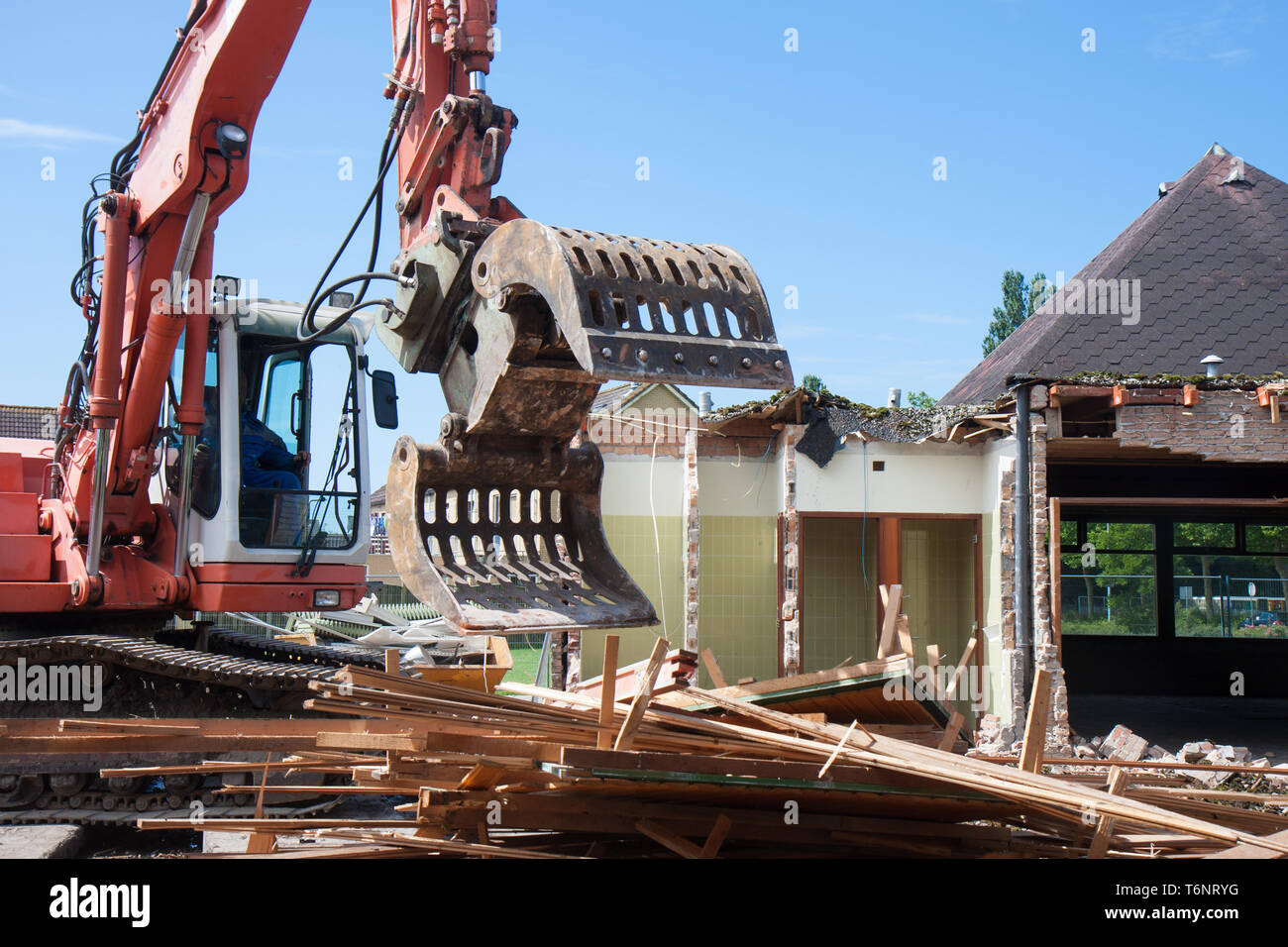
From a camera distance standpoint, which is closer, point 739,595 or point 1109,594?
point 739,595

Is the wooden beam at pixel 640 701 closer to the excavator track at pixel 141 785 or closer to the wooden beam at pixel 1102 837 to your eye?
the wooden beam at pixel 1102 837

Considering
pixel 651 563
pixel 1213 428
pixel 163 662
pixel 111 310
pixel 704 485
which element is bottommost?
pixel 163 662

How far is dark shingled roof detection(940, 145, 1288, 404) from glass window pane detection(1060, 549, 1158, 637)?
3.30 m

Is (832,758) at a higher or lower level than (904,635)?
lower

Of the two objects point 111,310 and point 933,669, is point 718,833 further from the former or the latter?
point 111,310

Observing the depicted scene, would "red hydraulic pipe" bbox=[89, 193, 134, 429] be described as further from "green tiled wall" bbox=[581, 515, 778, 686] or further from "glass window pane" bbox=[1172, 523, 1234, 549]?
"glass window pane" bbox=[1172, 523, 1234, 549]

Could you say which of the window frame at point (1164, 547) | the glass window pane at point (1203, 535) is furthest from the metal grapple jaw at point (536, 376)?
the glass window pane at point (1203, 535)

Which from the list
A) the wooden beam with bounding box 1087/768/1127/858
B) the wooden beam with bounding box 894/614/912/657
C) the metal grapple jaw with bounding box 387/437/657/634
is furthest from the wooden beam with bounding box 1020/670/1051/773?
the metal grapple jaw with bounding box 387/437/657/634

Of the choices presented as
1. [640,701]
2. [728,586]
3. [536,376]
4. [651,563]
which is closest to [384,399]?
[536,376]

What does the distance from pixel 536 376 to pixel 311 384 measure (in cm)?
426

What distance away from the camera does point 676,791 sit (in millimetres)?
3904

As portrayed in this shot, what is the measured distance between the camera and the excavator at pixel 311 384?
12.3ft
